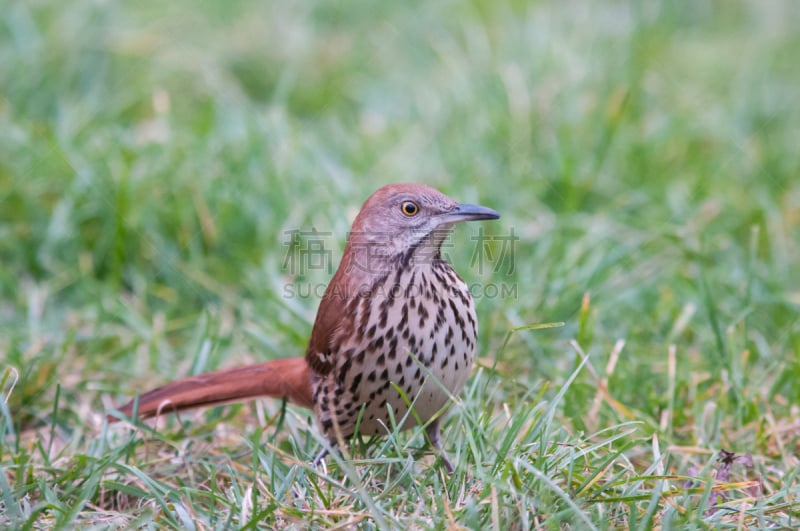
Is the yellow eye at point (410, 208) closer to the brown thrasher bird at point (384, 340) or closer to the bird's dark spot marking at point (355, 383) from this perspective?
the brown thrasher bird at point (384, 340)

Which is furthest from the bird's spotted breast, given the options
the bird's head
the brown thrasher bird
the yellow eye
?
the yellow eye

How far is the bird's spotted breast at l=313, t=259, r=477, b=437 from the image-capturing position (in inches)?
124

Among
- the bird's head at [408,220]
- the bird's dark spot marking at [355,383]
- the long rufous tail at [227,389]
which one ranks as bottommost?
the long rufous tail at [227,389]

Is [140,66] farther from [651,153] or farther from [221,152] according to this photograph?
[651,153]

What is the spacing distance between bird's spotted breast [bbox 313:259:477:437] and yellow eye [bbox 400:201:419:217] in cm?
21

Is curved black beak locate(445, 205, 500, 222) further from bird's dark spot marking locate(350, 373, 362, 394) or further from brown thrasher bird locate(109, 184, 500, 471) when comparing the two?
bird's dark spot marking locate(350, 373, 362, 394)

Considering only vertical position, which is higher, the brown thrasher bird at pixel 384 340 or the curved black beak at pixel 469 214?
the curved black beak at pixel 469 214

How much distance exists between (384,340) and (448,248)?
1900mm

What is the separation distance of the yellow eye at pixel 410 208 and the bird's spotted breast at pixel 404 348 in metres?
0.21

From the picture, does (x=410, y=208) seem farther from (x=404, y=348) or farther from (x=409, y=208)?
(x=404, y=348)

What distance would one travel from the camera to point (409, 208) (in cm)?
341

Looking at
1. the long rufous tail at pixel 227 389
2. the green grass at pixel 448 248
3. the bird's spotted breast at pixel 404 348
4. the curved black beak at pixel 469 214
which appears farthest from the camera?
the long rufous tail at pixel 227 389

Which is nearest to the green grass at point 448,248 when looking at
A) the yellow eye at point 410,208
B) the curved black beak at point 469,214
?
the curved black beak at point 469,214

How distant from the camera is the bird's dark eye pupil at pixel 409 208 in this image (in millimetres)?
3400
